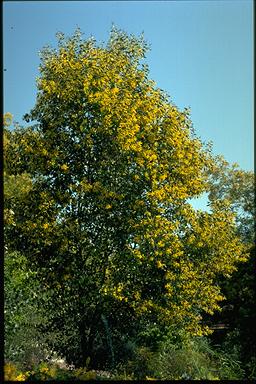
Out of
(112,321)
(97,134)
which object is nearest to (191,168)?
(97,134)

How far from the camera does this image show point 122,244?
37.6ft

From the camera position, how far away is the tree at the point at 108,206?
11.4 m

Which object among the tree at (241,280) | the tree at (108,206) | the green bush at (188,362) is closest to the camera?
the green bush at (188,362)

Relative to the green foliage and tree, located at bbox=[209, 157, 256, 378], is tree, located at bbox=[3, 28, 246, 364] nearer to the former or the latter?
the green foliage

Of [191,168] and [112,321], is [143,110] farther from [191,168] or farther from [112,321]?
[112,321]

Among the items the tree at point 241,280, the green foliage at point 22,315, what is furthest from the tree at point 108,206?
the tree at point 241,280

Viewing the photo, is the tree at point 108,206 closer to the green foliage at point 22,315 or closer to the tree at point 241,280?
the green foliage at point 22,315

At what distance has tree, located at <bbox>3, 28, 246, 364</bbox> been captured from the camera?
37.5 feet

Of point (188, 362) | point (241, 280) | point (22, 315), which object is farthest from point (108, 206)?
point (241, 280)

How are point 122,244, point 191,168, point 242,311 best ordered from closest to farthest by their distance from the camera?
point 122,244 < point 191,168 < point 242,311

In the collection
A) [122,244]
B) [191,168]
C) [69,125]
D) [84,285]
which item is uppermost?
[69,125]

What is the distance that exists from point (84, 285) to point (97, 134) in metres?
3.38

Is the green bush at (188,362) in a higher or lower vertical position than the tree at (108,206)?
lower

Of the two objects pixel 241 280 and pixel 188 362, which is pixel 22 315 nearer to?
pixel 188 362
